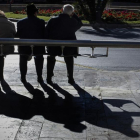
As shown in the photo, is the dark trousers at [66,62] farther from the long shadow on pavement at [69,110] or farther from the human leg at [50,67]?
the long shadow on pavement at [69,110]

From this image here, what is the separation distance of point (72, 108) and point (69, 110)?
0.40 ft

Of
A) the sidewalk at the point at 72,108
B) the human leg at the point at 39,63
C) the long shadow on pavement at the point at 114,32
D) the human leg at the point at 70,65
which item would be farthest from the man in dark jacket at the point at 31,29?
the long shadow on pavement at the point at 114,32

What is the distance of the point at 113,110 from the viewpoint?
6.64m

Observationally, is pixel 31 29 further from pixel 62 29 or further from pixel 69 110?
pixel 69 110

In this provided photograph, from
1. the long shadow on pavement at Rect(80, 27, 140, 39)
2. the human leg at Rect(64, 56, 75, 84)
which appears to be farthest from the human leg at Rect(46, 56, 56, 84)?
the long shadow on pavement at Rect(80, 27, 140, 39)

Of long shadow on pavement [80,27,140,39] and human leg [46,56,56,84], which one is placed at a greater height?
human leg [46,56,56,84]

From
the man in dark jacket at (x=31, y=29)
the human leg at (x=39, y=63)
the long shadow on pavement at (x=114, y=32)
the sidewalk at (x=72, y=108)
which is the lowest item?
the long shadow on pavement at (x=114, y=32)

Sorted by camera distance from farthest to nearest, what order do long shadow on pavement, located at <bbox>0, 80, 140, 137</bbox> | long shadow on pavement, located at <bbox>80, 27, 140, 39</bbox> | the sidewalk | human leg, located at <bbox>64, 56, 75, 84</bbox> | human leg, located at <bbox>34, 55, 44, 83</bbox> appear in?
long shadow on pavement, located at <bbox>80, 27, 140, 39</bbox> < human leg, located at <bbox>34, 55, 44, 83</bbox> < human leg, located at <bbox>64, 56, 75, 84</bbox> < long shadow on pavement, located at <bbox>0, 80, 140, 137</bbox> < the sidewalk

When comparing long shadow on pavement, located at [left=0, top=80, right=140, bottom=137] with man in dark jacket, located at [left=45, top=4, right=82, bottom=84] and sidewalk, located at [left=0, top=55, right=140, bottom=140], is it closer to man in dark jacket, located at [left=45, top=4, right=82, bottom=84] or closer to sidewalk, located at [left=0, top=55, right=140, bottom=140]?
sidewalk, located at [left=0, top=55, right=140, bottom=140]

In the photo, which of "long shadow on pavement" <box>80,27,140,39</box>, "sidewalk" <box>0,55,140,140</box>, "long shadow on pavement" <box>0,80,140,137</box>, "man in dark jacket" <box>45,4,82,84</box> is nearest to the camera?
"sidewalk" <box>0,55,140,140</box>

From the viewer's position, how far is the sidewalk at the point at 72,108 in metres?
5.62

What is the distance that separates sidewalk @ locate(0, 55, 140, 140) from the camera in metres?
5.62

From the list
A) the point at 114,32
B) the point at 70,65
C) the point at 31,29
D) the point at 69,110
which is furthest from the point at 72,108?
the point at 114,32

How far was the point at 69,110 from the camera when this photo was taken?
6648mm
